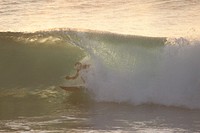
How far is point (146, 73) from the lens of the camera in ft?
30.3

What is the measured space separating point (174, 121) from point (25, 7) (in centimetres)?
779

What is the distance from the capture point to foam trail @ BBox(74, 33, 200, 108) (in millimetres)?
8773

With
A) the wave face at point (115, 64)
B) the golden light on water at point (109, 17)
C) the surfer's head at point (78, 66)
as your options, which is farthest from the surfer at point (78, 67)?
the golden light on water at point (109, 17)

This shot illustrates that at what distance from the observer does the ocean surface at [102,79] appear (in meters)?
7.83

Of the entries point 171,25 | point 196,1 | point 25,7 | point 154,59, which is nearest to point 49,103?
point 154,59

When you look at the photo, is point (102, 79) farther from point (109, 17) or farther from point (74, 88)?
point (109, 17)

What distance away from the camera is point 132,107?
8578 millimetres

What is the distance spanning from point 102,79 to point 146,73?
2.20 feet

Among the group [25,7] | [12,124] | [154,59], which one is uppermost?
[25,7]

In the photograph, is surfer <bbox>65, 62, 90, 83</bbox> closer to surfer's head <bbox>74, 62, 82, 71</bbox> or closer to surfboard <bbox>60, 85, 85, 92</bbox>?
surfer's head <bbox>74, 62, 82, 71</bbox>

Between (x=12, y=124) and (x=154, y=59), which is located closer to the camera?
(x=12, y=124)

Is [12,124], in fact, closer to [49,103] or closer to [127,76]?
[49,103]

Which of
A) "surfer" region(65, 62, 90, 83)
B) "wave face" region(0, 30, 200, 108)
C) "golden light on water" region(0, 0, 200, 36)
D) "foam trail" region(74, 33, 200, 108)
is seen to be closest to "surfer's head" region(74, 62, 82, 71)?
"surfer" region(65, 62, 90, 83)

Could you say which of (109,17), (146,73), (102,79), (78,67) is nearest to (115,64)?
(102,79)
